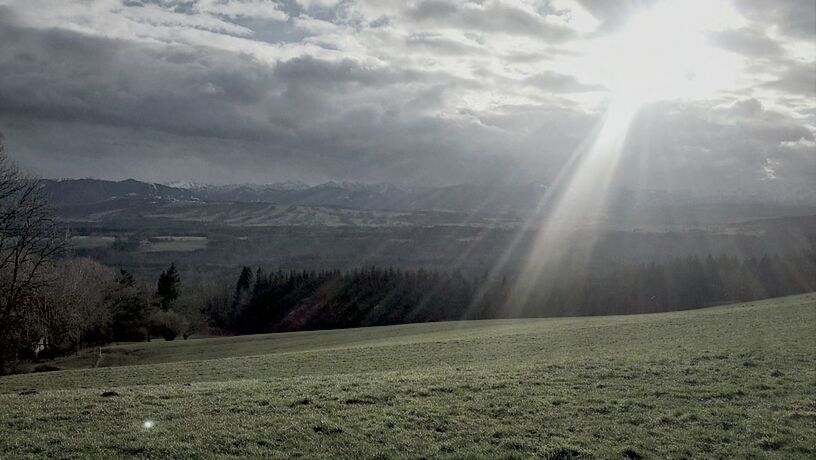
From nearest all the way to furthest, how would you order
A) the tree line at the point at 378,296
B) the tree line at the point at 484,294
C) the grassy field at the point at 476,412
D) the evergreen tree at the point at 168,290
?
the grassy field at the point at 476,412, the tree line at the point at 378,296, the evergreen tree at the point at 168,290, the tree line at the point at 484,294

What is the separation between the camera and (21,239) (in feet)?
118

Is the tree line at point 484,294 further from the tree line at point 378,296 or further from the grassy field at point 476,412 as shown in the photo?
the grassy field at point 476,412

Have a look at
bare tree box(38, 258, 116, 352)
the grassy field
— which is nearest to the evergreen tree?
bare tree box(38, 258, 116, 352)

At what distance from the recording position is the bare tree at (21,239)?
34750 millimetres

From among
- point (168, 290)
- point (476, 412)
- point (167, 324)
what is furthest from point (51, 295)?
point (168, 290)

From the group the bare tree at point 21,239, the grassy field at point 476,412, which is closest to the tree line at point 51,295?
the bare tree at point 21,239

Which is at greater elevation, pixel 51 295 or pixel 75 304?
pixel 51 295

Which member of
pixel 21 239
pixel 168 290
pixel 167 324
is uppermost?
pixel 21 239

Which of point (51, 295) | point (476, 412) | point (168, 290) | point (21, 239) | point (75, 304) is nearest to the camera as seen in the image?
point (476, 412)

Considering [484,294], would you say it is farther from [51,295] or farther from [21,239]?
[21,239]

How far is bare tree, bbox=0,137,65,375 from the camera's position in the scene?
1368 inches

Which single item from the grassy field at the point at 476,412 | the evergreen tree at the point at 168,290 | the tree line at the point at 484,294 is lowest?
the tree line at the point at 484,294

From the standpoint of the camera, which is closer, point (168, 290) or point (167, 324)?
point (167, 324)

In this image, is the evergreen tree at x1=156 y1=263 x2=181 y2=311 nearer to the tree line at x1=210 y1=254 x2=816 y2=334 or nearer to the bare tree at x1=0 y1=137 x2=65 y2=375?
the tree line at x1=210 y1=254 x2=816 y2=334
